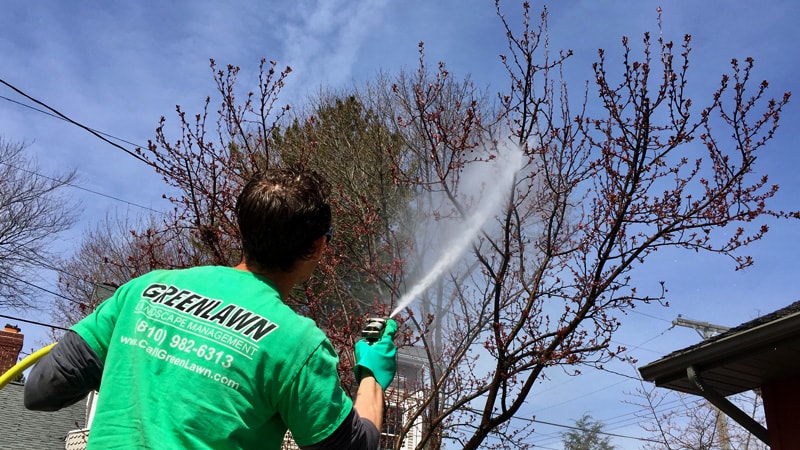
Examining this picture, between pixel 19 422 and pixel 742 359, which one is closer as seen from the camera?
pixel 742 359

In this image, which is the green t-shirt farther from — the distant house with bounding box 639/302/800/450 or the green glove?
the distant house with bounding box 639/302/800/450

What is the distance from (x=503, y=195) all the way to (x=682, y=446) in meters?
15.4

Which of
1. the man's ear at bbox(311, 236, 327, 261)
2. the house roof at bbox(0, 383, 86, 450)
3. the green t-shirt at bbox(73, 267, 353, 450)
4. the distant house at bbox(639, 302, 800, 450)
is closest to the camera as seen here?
the green t-shirt at bbox(73, 267, 353, 450)

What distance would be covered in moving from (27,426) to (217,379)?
58.9 ft

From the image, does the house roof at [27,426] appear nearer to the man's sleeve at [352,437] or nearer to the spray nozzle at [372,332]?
the spray nozzle at [372,332]

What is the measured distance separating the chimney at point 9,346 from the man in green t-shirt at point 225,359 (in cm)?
1778

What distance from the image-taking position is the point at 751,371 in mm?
6348

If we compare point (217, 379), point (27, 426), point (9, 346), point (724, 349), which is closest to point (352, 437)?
point (217, 379)

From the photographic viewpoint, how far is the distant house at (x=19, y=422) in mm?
15883

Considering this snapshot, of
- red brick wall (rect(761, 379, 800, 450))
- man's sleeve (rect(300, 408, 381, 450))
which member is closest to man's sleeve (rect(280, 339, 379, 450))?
man's sleeve (rect(300, 408, 381, 450))

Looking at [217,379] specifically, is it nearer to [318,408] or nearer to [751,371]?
[318,408]

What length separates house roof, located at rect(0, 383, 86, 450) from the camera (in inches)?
622

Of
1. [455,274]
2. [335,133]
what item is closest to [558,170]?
[455,274]

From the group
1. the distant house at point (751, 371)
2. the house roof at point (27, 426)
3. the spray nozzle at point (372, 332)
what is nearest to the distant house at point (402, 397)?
the distant house at point (751, 371)
